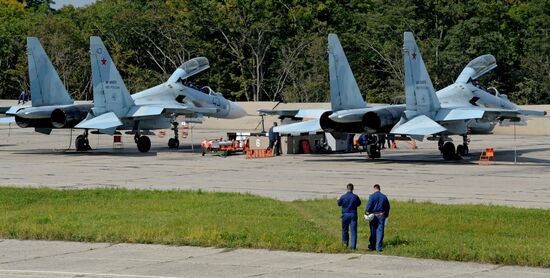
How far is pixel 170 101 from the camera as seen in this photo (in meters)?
50.2

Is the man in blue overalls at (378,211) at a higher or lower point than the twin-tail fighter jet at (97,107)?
lower

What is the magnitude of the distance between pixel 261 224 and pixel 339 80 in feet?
60.7

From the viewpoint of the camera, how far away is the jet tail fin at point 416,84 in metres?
40.9

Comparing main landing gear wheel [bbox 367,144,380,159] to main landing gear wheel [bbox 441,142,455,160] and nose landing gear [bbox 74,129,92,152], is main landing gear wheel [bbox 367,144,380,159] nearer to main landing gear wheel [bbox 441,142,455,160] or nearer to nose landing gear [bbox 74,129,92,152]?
main landing gear wheel [bbox 441,142,455,160]

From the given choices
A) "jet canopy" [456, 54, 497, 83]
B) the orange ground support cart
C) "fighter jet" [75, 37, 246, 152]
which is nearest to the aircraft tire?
"fighter jet" [75, 37, 246, 152]

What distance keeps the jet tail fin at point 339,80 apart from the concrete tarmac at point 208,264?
2107cm

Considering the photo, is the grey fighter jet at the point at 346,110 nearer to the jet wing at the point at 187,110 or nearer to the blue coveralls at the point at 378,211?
the jet wing at the point at 187,110

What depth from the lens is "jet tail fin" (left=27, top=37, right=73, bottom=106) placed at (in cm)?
4628

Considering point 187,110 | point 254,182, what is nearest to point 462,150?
point 187,110

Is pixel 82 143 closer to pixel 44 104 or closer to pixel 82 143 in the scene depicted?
pixel 82 143

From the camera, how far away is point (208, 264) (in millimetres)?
18844

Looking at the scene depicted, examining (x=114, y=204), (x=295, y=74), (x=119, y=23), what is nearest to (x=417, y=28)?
(x=295, y=74)

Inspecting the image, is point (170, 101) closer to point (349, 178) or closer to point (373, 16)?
point (349, 178)

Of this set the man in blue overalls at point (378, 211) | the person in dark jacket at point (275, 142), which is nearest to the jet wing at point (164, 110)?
the person in dark jacket at point (275, 142)
